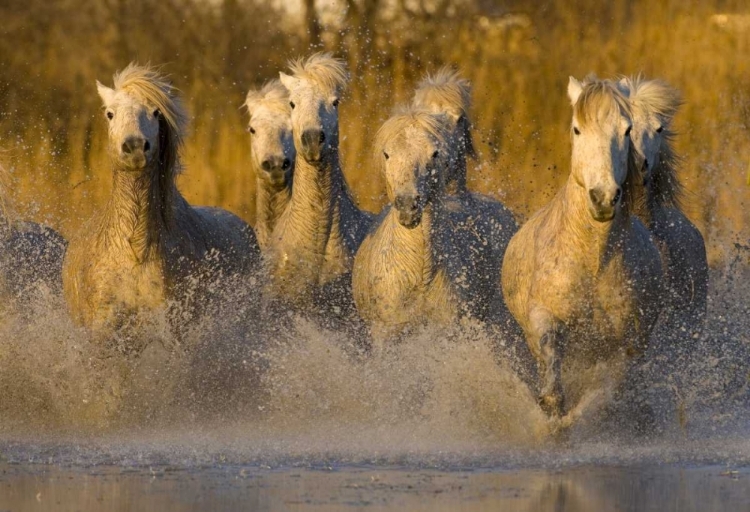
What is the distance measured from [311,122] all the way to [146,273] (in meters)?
1.64

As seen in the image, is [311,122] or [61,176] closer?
[311,122]

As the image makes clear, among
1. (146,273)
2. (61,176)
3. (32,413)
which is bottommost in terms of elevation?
(61,176)

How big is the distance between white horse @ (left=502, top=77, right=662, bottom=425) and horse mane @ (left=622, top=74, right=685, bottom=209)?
3.97ft

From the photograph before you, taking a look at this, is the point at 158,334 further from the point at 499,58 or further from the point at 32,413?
the point at 499,58

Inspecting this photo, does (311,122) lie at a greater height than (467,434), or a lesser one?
greater

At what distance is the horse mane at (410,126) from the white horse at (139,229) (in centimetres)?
118

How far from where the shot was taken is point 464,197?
1193 cm

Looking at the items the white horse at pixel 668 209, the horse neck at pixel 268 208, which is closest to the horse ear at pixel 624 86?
the white horse at pixel 668 209

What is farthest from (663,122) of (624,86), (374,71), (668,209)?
(374,71)

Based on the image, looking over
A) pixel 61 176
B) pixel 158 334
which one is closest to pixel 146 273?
pixel 158 334

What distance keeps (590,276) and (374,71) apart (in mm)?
9654

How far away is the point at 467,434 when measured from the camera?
32.2ft

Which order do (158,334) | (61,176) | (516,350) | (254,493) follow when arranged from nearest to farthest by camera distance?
(254,493) < (158,334) < (516,350) < (61,176)

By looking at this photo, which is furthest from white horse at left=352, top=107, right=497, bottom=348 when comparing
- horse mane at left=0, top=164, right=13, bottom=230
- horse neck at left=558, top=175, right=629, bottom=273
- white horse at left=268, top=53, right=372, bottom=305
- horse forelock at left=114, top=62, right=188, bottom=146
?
horse mane at left=0, top=164, right=13, bottom=230
